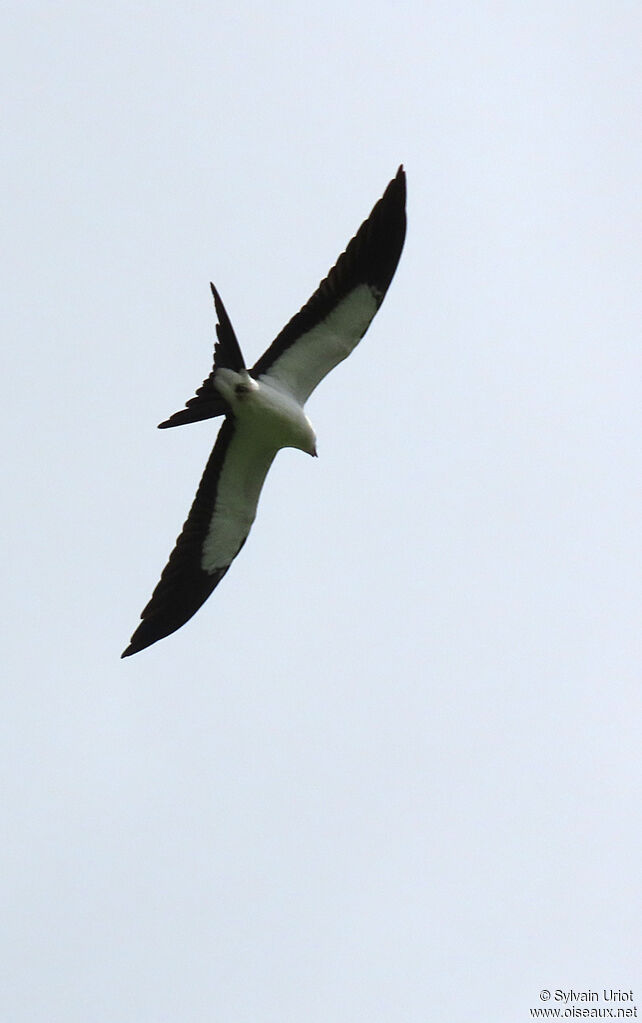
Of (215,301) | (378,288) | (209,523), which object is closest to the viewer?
(215,301)

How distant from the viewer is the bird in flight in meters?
15.3

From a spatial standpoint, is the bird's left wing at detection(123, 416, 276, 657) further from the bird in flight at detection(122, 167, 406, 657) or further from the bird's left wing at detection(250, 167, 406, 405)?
the bird's left wing at detection(250, 167, 406, 405)

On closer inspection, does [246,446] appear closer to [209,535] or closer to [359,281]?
[209,535]

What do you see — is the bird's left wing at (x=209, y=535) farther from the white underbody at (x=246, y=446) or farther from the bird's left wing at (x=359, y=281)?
the bird's left wing at (x=359, y=281)

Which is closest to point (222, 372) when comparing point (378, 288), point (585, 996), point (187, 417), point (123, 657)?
point (187, 417)

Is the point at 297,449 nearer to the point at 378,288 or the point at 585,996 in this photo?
the point at 378,288

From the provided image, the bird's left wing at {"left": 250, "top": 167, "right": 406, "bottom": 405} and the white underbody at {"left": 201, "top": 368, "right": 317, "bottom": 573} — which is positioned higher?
the bird's left wing at {"left": 250, "top": 167, "right": 406, "bottom": 405}

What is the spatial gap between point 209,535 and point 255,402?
5.37 feet

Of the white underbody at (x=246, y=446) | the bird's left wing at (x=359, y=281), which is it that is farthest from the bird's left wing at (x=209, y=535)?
the bird's left wing at (x=359, y=281)

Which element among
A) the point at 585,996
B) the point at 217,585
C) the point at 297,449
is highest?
the point at 297,449

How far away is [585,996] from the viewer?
16.8 m

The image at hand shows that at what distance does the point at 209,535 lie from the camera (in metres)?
16.4

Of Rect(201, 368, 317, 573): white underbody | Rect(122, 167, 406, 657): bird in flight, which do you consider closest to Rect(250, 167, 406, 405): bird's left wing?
Rect(122, 167, 406, 657): bird in flight

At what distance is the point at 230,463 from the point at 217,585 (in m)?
1.30
